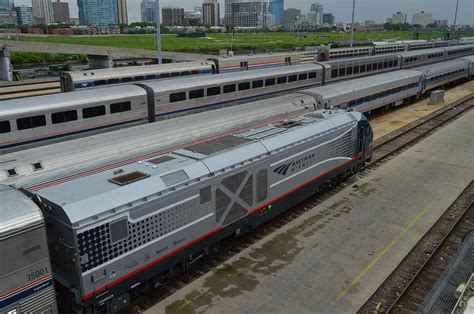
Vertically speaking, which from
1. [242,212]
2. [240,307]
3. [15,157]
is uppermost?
[15,157]

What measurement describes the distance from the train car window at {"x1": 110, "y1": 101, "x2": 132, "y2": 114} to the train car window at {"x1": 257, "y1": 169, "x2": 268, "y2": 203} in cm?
1209

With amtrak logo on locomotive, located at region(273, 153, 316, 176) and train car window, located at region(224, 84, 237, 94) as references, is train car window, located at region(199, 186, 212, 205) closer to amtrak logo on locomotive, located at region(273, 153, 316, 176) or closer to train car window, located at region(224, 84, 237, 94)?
amtrak logo on locomotive, located at region(273, 153, 316, 176)

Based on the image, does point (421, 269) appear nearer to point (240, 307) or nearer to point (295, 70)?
point (240, 307)

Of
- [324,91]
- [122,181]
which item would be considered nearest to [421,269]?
[122,181]

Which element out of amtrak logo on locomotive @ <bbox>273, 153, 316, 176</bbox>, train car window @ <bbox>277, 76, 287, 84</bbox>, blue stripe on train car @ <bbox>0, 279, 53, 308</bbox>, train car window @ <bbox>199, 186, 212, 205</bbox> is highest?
train car window @ <bbox>277, 76, 287, 84</bbox>

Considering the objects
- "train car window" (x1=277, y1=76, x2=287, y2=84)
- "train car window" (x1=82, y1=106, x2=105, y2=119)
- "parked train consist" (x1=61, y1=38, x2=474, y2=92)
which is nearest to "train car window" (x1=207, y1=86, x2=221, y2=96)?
"parked train consist" (x1=61, y1=38, x2=474, y2=92)

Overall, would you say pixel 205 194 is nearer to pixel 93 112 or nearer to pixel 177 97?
pixel 93 112

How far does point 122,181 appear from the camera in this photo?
1206 centimetres

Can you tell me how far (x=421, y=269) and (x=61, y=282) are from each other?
1208 cm

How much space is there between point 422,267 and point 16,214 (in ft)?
43.9

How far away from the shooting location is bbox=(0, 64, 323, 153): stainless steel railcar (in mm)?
20188

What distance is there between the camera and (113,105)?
24.2 metres

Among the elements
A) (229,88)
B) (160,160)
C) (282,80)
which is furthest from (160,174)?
(282,80)

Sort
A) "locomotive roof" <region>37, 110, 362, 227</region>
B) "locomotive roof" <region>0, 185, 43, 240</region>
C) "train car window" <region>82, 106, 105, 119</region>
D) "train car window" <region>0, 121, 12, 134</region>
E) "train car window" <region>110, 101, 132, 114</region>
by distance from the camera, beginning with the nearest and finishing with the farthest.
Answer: "locomotive roof" <region>0, 185, 43, 240</region>, "locomotive roof" <region>37, 110, 362, 227</region>, "train car window" <region>0, 121, 12, 134</region>, "train car window" <region>82, 106, 105, 119</region>, "train car window" <region>110, 101, 132, 114</region>
